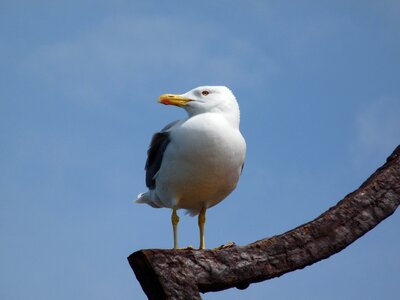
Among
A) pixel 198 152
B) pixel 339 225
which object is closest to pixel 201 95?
pixel 198 152

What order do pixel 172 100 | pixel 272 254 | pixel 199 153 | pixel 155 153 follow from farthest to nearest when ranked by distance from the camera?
pixel 155 153
pixel 172 100
pixel 199 153
pixel 272 254

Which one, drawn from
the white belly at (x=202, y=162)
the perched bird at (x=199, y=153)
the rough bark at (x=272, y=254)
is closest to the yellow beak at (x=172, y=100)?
the perched bird at (x=199, y=153)

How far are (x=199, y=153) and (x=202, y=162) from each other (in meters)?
0.08

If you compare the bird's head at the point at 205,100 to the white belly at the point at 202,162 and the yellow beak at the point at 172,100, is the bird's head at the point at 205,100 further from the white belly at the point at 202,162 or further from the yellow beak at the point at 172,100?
the white belly at the point at 202,162

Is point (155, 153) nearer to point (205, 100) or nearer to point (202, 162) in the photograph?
point (205, 100)

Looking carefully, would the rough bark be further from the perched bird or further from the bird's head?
the bird's head

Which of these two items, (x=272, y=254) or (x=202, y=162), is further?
(x=202, y=162)

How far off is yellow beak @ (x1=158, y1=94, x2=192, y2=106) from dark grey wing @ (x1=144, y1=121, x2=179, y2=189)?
279mm

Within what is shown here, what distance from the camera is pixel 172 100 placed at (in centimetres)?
631

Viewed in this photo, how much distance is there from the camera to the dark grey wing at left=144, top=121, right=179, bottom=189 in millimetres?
6473

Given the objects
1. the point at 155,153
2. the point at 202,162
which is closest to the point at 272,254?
the point at 202,162

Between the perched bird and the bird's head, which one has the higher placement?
the bird's head

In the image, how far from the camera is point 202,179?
19.3 ft

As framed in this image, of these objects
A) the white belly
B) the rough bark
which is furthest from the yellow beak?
the rough bark
